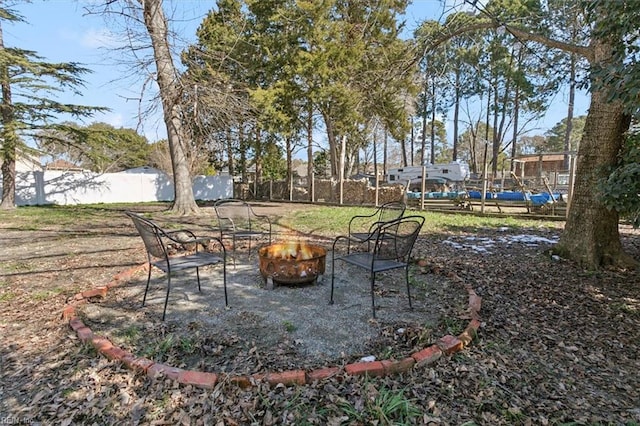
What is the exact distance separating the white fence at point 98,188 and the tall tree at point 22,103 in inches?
53.7

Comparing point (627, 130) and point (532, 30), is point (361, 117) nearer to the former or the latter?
point (532, 30)

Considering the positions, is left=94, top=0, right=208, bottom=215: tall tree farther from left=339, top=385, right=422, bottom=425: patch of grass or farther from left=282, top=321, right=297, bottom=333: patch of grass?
left=339, top=385, right=422, bottom=425: patch of grass

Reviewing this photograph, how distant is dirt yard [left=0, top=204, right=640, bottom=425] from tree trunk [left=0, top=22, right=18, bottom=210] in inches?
397

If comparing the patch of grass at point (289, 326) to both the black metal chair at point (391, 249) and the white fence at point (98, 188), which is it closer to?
the black metal chair at point (391, 249)

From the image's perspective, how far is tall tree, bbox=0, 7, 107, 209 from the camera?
11.0m

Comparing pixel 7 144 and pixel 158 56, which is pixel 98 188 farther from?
pixel 158 56

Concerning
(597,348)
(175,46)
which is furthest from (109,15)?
(597,348)

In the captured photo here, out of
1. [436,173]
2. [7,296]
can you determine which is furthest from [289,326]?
[436,173]

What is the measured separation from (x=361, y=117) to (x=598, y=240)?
35.0ft

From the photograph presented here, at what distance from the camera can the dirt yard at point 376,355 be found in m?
1.72

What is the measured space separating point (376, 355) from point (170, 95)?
28.6 feet

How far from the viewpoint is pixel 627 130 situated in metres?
3.93

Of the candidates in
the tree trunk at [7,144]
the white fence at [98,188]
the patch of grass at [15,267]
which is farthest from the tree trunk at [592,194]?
the white fence at [98,188]

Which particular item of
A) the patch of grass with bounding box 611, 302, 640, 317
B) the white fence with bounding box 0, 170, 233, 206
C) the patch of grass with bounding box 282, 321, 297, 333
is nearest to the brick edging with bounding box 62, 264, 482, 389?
the patch of grass with bounding box 282, 321, 297, 333
